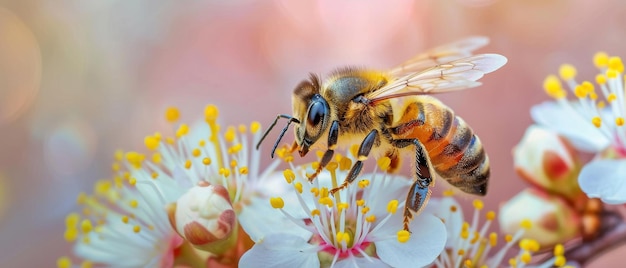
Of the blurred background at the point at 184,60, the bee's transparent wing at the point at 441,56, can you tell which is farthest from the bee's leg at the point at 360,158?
the blurred background at the point at 184,60

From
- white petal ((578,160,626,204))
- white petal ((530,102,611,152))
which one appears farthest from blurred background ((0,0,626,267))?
white petal ((578,160,626,204))

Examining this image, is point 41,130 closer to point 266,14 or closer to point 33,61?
point 33,61

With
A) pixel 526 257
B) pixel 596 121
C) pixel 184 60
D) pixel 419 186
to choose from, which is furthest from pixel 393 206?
pixel 184 60

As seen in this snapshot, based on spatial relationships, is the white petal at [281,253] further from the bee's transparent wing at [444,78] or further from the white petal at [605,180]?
the white petal at [605,180]

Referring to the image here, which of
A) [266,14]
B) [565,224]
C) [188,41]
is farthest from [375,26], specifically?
[565,224]

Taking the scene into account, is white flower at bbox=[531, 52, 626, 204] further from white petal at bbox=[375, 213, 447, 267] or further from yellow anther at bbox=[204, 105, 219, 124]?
yellow anther at bbox=[204, 105, 219, 124]
